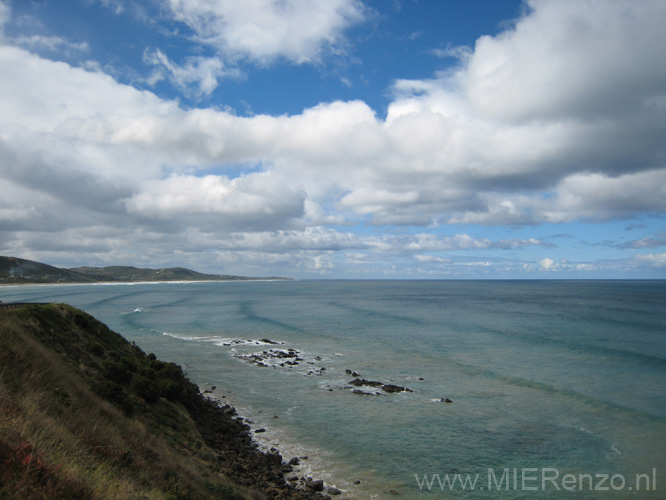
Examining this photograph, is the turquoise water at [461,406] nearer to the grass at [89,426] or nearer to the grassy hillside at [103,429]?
the grassy hillside at [103,429]

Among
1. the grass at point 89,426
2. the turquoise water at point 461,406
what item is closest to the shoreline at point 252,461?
the turquoise water at point 461,406

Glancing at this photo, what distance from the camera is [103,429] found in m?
14.2

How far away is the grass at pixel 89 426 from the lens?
8.48m

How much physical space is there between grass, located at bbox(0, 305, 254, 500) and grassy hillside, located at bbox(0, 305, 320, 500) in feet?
0.13

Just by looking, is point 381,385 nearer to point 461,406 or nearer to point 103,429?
point 461,406

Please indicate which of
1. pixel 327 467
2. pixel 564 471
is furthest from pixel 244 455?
pixel 564 471

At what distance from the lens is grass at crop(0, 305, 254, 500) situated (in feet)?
27.8

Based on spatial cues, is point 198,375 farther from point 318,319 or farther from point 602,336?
point 602,336

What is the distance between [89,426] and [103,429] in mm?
854

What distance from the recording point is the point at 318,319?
265ft

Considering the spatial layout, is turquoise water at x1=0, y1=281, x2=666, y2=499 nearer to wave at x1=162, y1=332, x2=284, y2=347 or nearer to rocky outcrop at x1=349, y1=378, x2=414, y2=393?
wave at x1=162, y1=332, x2=284, y2=347

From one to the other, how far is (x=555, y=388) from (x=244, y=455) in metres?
26.2

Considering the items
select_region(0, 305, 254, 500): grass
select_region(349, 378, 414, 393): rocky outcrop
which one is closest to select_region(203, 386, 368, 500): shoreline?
select_region(0, 305, 254, 500): grass

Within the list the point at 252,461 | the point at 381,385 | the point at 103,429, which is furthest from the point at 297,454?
the point at 381,385
